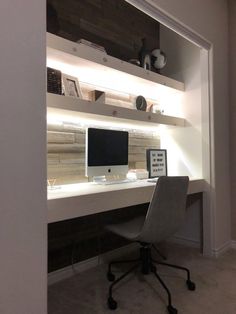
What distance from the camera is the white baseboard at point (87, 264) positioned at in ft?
7.32

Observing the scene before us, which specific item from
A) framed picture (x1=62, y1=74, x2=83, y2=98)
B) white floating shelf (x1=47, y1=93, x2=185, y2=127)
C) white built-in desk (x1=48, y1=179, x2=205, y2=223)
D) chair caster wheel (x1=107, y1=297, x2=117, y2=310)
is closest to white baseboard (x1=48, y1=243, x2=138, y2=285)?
chair caster wheel (x1=107, y1=297, x2=117, y2=310)

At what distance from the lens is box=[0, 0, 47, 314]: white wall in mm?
1088

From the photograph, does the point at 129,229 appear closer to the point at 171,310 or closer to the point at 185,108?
the point at 171,310

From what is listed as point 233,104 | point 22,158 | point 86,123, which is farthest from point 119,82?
point 22,158

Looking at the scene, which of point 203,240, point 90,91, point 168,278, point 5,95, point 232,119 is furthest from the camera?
point 232,119

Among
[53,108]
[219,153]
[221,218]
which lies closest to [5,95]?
[53,108]

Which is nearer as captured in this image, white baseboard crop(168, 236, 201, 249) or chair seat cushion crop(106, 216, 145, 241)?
chair seat cushion crop(106, 216, 145, 241)

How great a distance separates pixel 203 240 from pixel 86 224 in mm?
1216

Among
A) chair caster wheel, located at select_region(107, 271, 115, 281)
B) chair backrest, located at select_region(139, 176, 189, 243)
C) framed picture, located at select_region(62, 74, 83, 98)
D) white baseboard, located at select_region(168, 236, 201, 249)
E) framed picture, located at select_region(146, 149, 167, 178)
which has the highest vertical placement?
framed picture, located at select_region(62, 74, 83, 98)

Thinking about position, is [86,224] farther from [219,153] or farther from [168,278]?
[219,153]

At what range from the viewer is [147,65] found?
2799 millimetres

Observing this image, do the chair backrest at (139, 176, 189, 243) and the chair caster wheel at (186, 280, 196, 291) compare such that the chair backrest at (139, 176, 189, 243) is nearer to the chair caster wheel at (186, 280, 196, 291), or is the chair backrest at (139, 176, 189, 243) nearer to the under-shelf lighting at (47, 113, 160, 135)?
the chair caster wheel at (186, 280, 196, 291)

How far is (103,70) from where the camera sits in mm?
2252

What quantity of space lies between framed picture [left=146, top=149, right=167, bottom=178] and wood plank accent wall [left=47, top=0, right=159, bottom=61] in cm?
107
